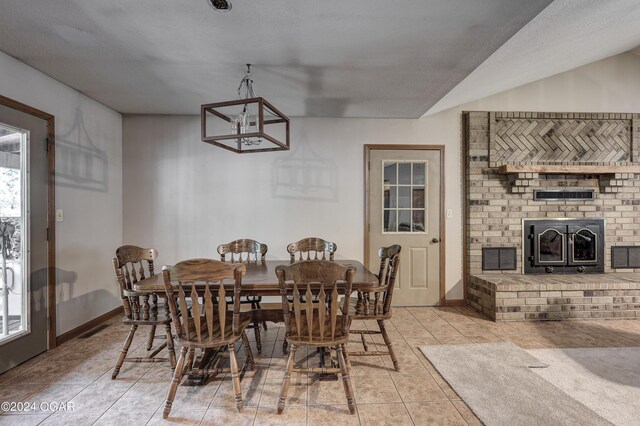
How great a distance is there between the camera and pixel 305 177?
411 cm

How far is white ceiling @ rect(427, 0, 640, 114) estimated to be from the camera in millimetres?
2422

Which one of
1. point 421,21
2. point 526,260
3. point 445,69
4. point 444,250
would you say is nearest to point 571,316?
point 526,260

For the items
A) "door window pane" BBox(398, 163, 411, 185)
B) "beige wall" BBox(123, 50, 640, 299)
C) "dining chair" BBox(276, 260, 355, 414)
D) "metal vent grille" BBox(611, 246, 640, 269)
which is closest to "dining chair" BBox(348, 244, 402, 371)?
"dining chair" BBox(276, 260, 355, 414)

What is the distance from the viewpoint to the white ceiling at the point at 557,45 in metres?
2.42

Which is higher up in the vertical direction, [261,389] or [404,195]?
[404,195]

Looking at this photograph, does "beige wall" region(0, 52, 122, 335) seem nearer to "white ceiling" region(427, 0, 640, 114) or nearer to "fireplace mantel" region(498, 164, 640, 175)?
"white ceiling" region(427, 0, 640, 114)

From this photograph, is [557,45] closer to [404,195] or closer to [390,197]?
[404,195]

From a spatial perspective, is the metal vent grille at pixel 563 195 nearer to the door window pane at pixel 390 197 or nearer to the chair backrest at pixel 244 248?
the door window pane at pixel 390 197

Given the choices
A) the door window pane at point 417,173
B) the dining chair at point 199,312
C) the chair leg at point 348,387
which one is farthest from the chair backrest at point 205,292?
the door window pane at point 417,173

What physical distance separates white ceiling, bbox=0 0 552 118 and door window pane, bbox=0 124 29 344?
2.50 feet

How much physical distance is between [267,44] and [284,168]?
6.22 ft

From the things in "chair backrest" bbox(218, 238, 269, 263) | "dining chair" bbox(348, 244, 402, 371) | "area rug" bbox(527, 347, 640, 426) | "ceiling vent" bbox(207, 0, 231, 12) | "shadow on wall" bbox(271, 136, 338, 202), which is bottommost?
"area rug" bbox(527, 347, 640, 426)

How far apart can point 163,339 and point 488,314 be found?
3564mm

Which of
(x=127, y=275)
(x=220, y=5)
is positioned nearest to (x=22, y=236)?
(x=127, y=275)
